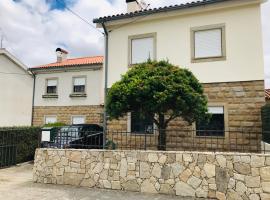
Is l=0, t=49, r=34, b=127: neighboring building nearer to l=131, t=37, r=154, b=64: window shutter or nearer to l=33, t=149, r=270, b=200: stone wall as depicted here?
l=131, t=37, r=154, b=64: window shutter

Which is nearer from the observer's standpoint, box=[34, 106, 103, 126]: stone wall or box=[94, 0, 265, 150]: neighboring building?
box=[94, 0, 265, 150]: neighboring building

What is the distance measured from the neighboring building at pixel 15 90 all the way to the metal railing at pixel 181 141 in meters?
12.0

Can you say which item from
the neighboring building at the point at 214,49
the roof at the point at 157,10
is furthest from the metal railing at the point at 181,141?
the roof at the point at 157,10

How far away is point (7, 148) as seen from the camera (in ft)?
37.9

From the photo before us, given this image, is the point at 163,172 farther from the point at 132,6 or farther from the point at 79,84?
the point at 79,84

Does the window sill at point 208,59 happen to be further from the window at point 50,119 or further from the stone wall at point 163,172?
the window at point 50,119

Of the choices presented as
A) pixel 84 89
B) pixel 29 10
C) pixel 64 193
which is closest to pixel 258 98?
pixel 64 193

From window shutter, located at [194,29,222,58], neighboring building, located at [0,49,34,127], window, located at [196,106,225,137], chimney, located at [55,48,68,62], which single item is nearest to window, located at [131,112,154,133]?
window, located at [196,106,225,137]

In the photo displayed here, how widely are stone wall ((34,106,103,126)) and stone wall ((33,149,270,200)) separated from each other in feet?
31.8

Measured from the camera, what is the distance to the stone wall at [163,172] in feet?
22.0

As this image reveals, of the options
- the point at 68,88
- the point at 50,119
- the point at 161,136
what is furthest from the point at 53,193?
the point at 50,119

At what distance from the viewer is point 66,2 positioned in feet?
36.0

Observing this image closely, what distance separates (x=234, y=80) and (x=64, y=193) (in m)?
7.93

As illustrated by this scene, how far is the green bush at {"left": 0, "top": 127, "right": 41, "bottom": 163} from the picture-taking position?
11.5 m
